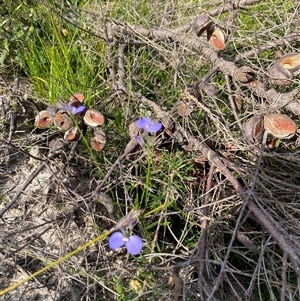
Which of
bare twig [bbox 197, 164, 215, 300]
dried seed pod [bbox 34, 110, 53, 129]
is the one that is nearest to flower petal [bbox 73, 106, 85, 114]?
dried seed pod [bbox 34, 110, 53, 129]

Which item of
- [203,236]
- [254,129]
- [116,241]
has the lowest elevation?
[203,236]

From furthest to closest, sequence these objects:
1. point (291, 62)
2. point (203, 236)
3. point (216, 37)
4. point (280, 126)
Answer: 1. point (216, 37)
2. point (291, 62)
3. point (280, 126)
4. point (203, 236)

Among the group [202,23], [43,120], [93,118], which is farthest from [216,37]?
[43,120]

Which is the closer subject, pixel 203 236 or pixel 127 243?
pixel 127 243

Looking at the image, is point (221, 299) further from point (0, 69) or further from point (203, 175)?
point (0, 69)

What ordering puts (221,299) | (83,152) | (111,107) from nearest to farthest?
(221,299), (83,152), (111,107)

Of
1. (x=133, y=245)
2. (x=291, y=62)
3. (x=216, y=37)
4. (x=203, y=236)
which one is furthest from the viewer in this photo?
(x=216, y=37)

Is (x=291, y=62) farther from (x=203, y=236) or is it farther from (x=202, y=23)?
(x=203, y=236)

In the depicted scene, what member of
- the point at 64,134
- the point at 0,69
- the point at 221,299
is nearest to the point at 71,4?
the point at 0,69
